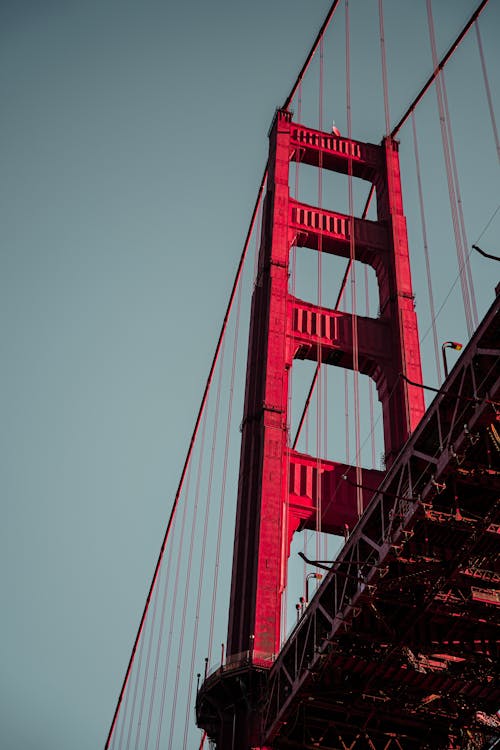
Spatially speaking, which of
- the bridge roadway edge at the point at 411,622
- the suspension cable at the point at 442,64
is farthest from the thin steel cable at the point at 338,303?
the bridge roadway edge at the point at 411,622

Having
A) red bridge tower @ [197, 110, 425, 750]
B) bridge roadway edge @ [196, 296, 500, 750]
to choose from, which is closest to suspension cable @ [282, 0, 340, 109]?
red bridge tower @ [197, 110, 425, 750]

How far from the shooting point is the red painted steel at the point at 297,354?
98.0 ft

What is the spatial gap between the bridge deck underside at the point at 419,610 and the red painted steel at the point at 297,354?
312 centimetres

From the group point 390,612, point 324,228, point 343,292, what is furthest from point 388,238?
point 390,612

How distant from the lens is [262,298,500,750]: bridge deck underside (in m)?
19.6

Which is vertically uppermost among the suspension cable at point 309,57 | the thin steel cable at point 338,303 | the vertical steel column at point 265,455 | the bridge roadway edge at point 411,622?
the suspension cable at point 309,57

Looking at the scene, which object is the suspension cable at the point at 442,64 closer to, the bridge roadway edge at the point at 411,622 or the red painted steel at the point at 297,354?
the red painted steel at the point at 297,354

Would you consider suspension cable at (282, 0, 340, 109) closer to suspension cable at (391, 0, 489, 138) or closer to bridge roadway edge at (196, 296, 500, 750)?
suspension cable at (391, 0, 489, 138)

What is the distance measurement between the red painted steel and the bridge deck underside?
3.12 metres

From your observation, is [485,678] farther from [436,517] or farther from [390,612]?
[436,517]

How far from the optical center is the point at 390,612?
23531mm

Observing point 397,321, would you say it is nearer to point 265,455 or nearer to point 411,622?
point 265,455

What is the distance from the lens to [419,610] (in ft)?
75.4

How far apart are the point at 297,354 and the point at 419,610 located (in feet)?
49.4
